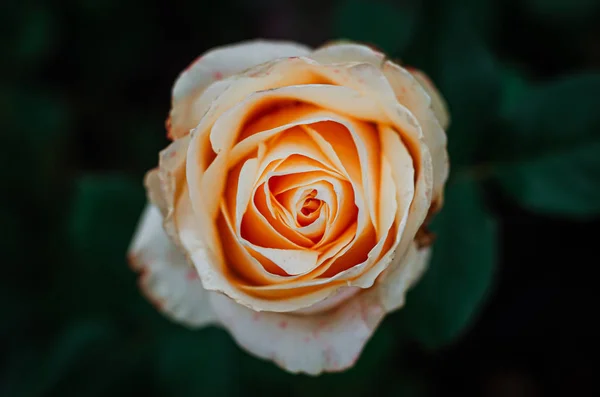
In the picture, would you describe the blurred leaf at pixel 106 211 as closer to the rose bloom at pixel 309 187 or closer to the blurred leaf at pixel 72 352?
A: the blurred leaf at pixel 72 352

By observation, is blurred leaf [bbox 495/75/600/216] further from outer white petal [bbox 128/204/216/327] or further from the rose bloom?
outer white petal [bbox 128/204/216/327]

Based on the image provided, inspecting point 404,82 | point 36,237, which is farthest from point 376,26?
point 36,237

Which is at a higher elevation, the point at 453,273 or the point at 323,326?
the point at 323,326

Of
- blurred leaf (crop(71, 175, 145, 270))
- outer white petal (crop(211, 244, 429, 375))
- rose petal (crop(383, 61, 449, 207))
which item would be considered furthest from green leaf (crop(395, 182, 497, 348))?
blurred leaf (crop(71, 175, 145, 270))

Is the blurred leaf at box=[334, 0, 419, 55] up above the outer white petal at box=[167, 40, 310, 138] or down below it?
below

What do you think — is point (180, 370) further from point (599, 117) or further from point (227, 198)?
point (599, 117)

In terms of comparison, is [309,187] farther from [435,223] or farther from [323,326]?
[435,223]

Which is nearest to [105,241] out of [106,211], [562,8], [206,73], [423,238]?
[106,211]
